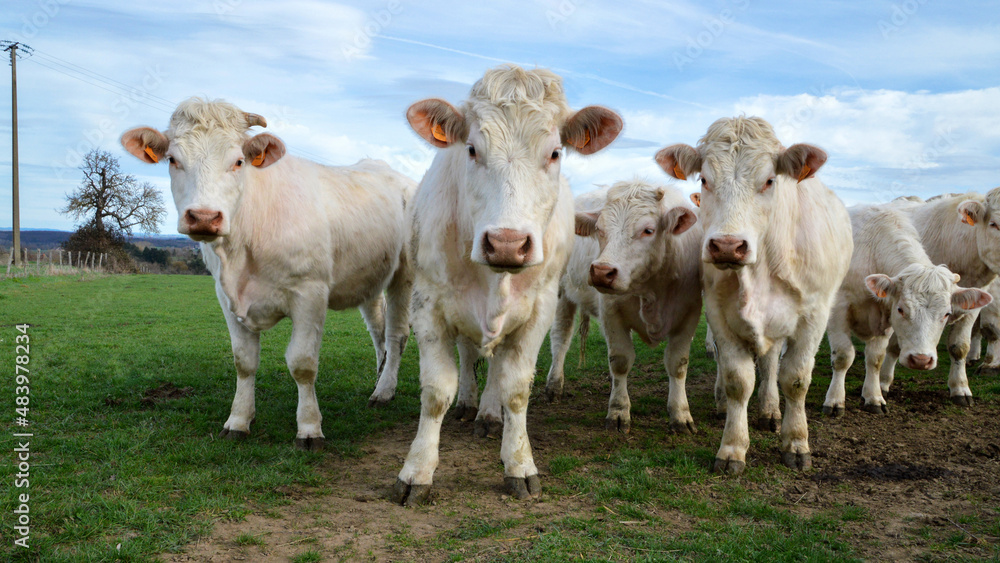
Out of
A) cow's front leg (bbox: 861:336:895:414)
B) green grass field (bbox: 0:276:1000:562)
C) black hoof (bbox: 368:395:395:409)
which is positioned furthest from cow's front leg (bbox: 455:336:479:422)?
cow's front leg (bbox: 861:336:895:414)

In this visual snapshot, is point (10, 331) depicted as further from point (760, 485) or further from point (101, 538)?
point (760, 485)

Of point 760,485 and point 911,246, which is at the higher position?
point 911,246

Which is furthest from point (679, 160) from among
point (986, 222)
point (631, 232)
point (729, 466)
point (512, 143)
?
point (986, 222)

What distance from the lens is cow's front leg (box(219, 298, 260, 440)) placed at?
19.8 feet

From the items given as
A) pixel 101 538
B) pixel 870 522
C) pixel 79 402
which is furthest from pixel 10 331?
pixel 870 522

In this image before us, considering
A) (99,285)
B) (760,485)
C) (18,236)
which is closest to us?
(760,485)

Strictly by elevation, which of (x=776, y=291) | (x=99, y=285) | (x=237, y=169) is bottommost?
(x=99, y=285)

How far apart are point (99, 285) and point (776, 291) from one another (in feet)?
89.0

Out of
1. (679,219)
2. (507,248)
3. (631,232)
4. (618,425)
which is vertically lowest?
(618,425)

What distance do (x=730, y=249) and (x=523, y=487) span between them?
7.23ft

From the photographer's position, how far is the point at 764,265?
5.34 meters

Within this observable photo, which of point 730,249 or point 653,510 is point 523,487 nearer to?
point 653,510

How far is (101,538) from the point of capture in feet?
12.7

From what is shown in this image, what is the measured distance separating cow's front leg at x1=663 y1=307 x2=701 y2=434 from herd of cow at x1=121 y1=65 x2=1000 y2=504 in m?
0.02
